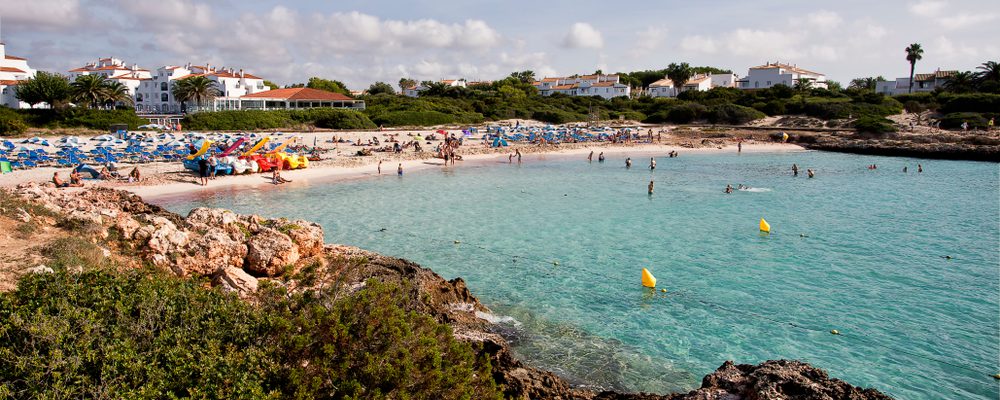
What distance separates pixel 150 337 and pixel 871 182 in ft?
124

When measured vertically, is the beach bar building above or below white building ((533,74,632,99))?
below

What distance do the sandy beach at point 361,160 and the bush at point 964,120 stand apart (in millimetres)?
16229

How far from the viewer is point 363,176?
107 ft

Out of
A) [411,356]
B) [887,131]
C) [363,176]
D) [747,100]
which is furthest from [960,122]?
[411,356]

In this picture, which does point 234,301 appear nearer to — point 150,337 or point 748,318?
point 150,337

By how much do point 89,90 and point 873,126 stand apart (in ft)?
245

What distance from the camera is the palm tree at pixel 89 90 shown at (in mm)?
54156

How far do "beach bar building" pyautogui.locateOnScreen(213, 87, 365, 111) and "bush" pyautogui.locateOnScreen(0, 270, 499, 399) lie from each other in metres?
65.4

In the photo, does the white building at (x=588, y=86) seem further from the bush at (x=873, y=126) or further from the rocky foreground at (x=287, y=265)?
the rocky foreground at (x=287, y=265)

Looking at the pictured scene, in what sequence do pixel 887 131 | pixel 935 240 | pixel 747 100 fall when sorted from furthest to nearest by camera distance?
1. pixel 747 100
2. pixel 887 131
3. pixel 935 240

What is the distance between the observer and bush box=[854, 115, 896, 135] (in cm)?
5475

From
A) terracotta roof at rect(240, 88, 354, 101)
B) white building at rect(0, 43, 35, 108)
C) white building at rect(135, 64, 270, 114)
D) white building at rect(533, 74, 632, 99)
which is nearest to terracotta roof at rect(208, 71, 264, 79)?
white building at rect(135, 64, 270, 114)

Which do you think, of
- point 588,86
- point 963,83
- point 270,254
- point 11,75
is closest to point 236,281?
point 270,254

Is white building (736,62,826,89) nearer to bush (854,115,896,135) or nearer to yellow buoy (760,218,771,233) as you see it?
bush (854,115,896,135)
